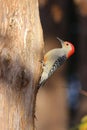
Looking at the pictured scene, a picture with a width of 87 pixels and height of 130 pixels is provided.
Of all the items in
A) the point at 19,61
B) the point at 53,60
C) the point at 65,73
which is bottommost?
the point at 65,73

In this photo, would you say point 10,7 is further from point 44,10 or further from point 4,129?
point 44,10

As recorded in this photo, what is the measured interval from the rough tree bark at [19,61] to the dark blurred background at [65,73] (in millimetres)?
4222

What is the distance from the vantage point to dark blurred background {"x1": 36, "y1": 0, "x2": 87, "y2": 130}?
9969mm

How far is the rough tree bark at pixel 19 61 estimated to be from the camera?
17.6 feet

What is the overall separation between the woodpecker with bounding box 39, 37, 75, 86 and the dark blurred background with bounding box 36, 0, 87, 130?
2.80m

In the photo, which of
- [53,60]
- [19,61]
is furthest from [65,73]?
[19,61]

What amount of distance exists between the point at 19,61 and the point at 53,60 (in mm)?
1114

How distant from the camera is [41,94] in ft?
33.2

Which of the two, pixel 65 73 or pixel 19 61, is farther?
pixel 65 73

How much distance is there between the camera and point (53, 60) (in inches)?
256

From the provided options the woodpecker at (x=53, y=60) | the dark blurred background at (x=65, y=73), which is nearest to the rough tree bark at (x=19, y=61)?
the woodpecker at (x=53, y=60)

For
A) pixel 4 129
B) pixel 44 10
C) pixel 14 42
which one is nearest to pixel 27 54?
pixel 14 42

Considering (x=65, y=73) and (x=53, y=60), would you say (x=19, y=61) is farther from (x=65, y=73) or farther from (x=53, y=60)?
(x=65, y=73)

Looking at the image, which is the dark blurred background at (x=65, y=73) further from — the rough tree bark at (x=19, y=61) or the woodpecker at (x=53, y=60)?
the rough tree bark at (x=19, y=61)
